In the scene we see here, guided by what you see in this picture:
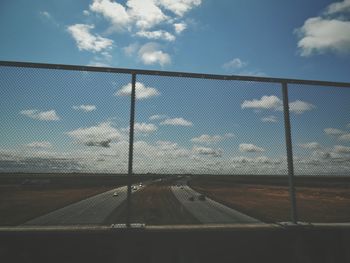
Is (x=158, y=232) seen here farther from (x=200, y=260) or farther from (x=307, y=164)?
(x=307, y=164)

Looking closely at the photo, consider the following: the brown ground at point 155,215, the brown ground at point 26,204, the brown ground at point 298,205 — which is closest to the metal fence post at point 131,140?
the brown ground at point 298,205

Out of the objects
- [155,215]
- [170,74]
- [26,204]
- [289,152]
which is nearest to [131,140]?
[170,74]

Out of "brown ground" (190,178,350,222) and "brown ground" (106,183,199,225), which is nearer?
"brown ground" (106,183,199,225)

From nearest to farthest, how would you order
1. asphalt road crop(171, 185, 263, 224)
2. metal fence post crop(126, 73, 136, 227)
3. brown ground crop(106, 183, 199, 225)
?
metal fence post crop(126, 73, 136, 227) → brown ground crop(106, 183, 199, 225) → asphalt road crop(171, 185, 263, 224)

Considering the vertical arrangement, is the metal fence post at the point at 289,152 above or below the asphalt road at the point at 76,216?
above

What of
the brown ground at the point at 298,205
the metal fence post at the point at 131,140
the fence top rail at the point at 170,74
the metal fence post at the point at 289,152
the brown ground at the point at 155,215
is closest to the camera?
the metal fence post at the point at 131,140

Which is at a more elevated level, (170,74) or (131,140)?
(170,74)

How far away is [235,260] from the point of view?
4602 millimetres

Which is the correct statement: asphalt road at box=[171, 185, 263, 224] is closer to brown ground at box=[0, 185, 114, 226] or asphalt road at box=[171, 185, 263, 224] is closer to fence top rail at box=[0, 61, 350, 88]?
fence top rail at box=[0, 61, 350, 88]

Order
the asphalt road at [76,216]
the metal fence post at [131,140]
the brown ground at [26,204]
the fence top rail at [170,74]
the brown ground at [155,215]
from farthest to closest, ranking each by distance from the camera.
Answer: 1. the brown ground at [26,204]
2. the brown ground at [155,215]
3. the asphalt road at [76,216]
4. the fence top rail at [170,74]
5. the metal fence post at [131,140]

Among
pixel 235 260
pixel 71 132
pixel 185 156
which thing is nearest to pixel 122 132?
pixel 71 132

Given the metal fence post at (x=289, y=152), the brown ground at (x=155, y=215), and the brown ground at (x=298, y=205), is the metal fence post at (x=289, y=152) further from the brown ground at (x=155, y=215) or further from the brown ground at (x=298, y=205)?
the brown ground at (x=155, y=215)

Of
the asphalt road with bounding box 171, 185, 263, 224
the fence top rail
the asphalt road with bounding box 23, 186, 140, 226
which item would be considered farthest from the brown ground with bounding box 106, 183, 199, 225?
the fence top rail

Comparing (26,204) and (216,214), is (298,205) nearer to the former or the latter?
(216,214)
